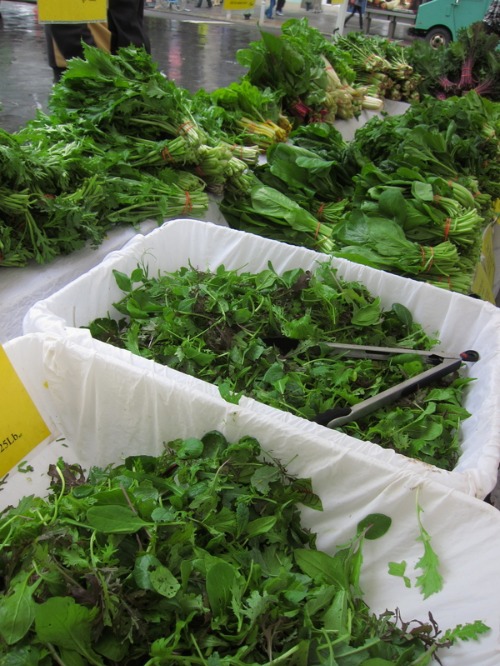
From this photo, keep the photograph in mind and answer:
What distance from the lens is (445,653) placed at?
0.87 meters

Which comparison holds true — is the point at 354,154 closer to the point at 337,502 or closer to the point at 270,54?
the point at 270,54

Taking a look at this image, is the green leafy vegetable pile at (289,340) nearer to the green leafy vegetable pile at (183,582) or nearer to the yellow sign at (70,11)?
the green leafy vegetable pile at (183,582)

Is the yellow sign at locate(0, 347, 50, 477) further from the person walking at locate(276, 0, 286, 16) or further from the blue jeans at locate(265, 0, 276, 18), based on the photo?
Result: the person walking at locate(276, 0, 286, 16)

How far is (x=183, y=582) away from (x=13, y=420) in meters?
0.47

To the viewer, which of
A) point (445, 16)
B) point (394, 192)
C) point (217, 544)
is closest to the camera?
point (217, 544)

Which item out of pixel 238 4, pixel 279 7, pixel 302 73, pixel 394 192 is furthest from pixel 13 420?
pixel 279 7

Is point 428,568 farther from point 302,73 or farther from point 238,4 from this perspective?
point 238,4

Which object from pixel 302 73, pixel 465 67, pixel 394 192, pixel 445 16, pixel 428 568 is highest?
pixel 445 16

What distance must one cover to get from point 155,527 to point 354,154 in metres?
2.04

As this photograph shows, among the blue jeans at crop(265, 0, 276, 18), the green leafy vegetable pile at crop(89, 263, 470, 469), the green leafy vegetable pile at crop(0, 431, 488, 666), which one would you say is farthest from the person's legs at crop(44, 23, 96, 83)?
the blue jeans at crop(265, 0, 276, 18)

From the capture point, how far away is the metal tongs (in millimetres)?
1184

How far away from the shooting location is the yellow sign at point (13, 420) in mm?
996

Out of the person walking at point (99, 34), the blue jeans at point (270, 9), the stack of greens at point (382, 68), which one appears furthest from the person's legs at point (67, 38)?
the blue jeans at point (270, 9)

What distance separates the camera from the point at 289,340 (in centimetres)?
136
